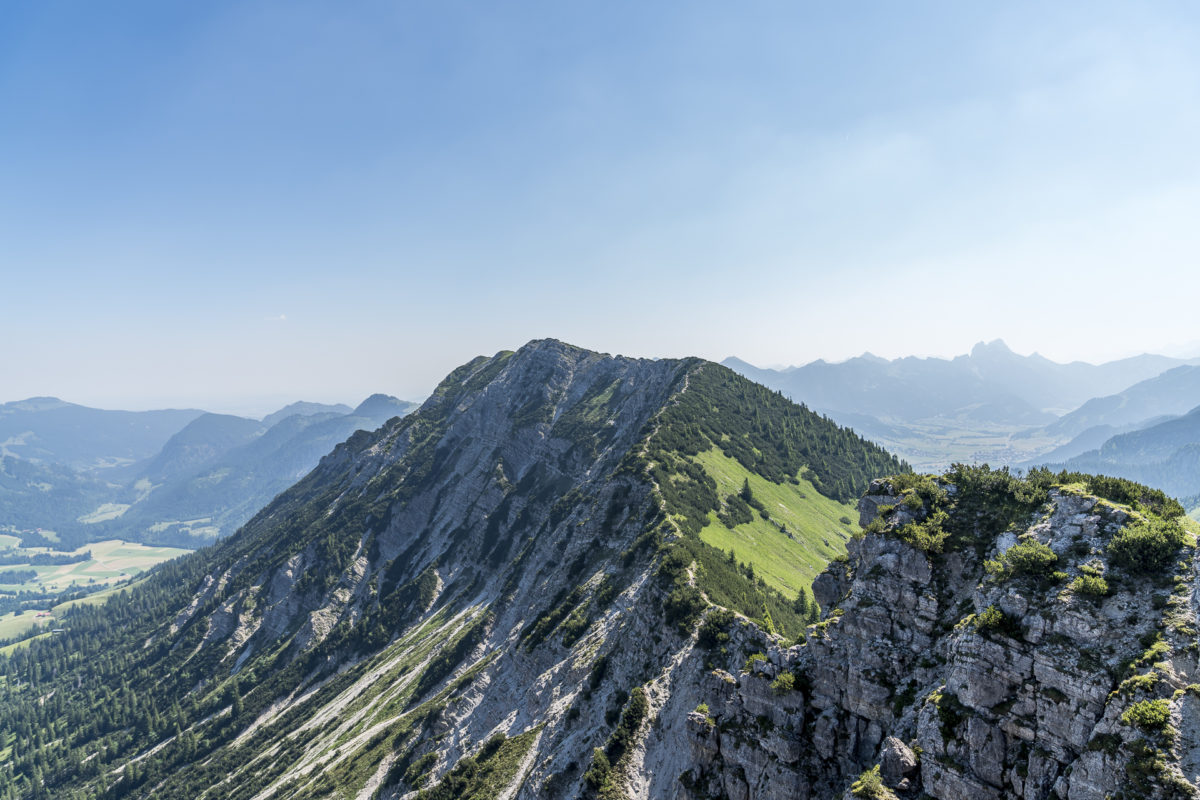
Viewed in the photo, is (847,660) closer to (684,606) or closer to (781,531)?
(684,606)

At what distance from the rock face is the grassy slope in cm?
5444

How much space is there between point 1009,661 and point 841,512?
492 ft

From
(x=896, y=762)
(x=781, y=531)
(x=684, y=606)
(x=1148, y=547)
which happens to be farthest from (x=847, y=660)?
(x=781, y=531)

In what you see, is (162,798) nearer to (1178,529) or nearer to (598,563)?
(598,563)

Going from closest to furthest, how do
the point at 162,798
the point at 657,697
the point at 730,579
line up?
the point at 657,697, the point at 730,579, the point at 162,798

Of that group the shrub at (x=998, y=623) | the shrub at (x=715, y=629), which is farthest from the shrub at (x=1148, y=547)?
the shrub at (x=715, y=629)

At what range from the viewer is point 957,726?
102ft

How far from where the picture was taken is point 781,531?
12762cm

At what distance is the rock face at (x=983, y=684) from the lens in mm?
25891

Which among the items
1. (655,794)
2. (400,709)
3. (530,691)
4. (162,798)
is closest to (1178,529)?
(655,794)

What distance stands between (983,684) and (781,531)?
100242 mm

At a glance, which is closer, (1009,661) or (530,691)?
(1009,661)

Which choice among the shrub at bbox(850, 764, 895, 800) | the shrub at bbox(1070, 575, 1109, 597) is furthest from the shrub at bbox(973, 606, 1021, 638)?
the shrub at bbox(850, 764, 895, 800)

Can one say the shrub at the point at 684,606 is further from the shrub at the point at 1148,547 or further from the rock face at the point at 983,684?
the shrub at the point at 1148,547
